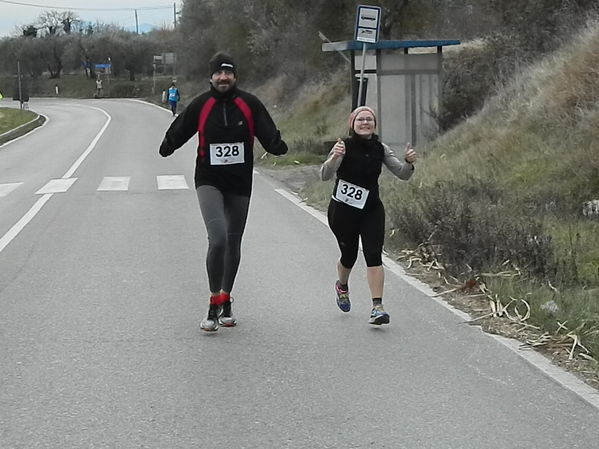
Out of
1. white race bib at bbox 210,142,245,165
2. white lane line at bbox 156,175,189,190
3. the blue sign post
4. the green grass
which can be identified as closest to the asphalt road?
white race bib at bbox 210,142,245,165

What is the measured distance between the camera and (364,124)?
24.7 feet

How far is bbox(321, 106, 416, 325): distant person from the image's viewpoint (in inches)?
297

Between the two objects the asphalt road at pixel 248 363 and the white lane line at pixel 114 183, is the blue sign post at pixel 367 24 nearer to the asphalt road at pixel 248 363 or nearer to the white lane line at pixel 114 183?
the asphalt road at pixel 248 363

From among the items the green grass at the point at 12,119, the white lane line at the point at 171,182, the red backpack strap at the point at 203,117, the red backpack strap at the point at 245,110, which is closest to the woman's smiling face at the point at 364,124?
the red backpack strap at the point at 245,110

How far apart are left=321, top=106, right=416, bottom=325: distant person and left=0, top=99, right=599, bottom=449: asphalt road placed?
0.43 metres

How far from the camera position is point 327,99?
37.8 meters

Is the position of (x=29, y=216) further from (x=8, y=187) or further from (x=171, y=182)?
(x=8, y=187)

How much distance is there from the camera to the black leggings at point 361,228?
7633 millimetres

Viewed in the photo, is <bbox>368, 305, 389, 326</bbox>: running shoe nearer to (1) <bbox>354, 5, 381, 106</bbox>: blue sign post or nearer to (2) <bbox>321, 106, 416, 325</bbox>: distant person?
(2) <bbox>321, 106, 416, 325</bbox>: distant person

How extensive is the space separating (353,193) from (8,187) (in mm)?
14125

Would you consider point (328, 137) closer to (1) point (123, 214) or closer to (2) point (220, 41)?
(1) point (123, 214)

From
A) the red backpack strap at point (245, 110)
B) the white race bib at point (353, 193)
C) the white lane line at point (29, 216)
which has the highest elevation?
the red backpack strap at point (245, 110)

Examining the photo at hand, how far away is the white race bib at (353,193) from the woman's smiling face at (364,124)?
15.8 inches

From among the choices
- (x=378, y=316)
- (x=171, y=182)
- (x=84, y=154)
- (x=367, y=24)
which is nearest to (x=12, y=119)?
(x=84, y=154)
